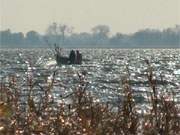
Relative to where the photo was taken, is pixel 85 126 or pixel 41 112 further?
pixel 41 112

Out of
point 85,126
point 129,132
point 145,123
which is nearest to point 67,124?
point 85,126

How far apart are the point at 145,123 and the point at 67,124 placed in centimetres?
98

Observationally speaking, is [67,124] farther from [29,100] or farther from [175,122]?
[175,122]

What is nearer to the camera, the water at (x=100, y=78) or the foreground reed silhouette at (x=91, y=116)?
the foreground reed silhouette at (x=91, y=116)

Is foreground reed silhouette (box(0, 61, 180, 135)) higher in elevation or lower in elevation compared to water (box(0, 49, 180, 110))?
higher

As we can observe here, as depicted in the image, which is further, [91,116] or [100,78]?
[100,78]

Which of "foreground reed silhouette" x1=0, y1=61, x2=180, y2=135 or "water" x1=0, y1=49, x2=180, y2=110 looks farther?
"water" x1=0, y1=49, x2=180, y2=110

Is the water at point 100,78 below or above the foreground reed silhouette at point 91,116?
below

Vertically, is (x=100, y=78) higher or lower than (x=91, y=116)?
lower

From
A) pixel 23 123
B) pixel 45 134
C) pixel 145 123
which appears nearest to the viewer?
pixel 45 134

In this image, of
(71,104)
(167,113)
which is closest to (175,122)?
(167,113)

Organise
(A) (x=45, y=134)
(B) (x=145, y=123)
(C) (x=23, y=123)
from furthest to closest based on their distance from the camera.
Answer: (B) (x=145, y=123), (C) (x=23, y=123), (A) (x=45, y=134)

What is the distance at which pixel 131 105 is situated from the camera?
5.25m

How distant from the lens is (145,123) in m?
5.53
